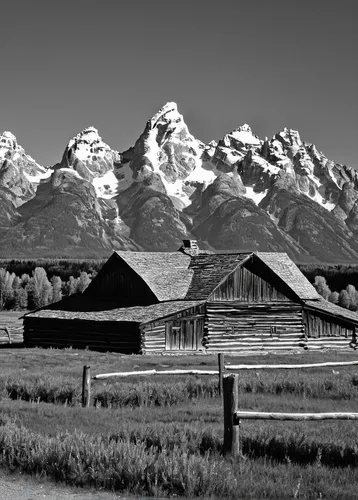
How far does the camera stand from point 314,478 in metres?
10.8

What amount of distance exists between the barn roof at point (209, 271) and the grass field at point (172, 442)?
2793 centimetres

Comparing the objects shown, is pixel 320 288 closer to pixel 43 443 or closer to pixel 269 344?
pixel 269 344

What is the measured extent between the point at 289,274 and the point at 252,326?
32.0 ft

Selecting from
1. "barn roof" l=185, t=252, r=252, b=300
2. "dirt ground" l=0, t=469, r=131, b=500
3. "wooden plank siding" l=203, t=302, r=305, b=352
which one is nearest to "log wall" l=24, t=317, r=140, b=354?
"wooden plank siding" l=203, t=302, r=305, b=352

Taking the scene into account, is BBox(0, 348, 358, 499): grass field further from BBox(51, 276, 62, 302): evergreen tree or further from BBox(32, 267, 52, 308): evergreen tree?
BBox(51, 276, 62, 302): evergreen tree

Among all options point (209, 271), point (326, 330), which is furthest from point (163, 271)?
point (326, 330)

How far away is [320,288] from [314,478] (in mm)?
124430

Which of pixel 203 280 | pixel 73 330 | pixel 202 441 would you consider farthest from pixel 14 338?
pixel 202 441

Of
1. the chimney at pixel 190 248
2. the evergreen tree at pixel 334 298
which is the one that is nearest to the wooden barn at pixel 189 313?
the chimney at pixel 190 248

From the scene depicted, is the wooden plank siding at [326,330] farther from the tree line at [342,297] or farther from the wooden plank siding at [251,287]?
the tree line at [342,297]

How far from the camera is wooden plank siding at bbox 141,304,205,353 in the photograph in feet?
147

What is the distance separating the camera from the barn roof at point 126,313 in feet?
149

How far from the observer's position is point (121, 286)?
171ft

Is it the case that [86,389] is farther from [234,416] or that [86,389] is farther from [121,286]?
[121,286]
